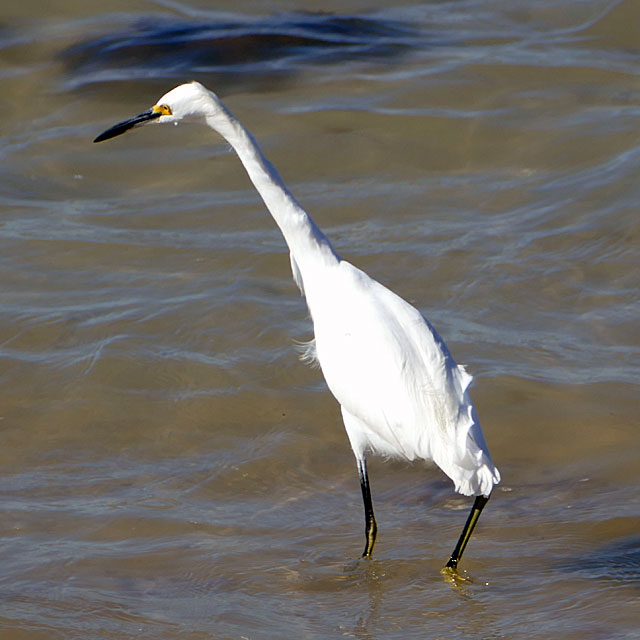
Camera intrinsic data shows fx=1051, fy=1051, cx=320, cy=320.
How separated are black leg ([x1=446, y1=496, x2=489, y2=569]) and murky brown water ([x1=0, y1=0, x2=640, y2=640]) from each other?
9 centimetres

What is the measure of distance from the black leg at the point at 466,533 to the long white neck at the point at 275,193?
1.22 meters

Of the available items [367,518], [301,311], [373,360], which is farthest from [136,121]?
[301,311]

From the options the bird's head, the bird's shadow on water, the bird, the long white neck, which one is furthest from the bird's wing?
the bird's head

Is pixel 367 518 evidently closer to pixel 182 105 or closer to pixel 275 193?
pixel 275 193

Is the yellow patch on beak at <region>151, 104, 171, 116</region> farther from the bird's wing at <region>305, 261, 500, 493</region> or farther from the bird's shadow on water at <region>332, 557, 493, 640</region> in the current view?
the bird's shadow on water at <region>332, 557, 493, 640</region>

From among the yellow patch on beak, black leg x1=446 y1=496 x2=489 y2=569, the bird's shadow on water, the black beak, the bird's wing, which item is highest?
the yellow patch on beak

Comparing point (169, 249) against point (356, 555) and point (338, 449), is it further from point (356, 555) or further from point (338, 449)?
point (356, 555)

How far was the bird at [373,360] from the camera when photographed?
410cm

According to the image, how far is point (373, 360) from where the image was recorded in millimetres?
4285

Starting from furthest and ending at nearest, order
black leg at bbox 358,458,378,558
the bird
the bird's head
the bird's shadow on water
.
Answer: black leg at bbox 358,458,378,558
the bird's head
the bird
the bird's shadow on water

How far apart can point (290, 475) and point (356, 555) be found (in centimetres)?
74

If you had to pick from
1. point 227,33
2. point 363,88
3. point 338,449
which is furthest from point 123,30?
point 338,449

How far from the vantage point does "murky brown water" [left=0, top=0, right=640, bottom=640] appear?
412 centimetres

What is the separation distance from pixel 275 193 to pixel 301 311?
2.05m
